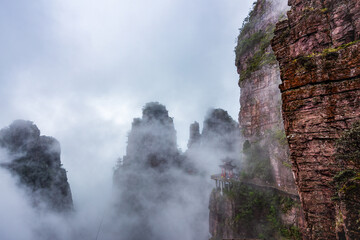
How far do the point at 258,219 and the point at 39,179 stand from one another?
38916mm

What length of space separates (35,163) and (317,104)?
44016mm

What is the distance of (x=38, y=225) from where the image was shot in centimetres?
3045

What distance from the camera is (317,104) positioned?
14.1 ft

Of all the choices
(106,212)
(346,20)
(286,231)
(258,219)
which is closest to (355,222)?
(346,20)

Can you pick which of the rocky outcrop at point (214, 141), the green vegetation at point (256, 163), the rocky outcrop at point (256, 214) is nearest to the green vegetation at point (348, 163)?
the rocky outcrop at point (256, 214)

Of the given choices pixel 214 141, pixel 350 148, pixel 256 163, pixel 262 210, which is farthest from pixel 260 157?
pixel 214 141

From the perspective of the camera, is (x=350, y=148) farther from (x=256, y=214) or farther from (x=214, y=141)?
(x=214, y=141)

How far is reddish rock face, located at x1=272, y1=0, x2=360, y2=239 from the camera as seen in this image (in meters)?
3.97

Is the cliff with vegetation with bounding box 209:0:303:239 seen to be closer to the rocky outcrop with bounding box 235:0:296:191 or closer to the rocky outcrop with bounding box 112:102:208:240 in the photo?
the rocky outcrop with bounding box 235:0:296:191

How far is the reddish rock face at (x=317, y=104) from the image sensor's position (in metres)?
3.97

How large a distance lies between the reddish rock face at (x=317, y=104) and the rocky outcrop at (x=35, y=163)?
4242 centimetres

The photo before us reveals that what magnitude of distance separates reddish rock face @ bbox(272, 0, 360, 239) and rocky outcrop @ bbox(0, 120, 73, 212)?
4242cm

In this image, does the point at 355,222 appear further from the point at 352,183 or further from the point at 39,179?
the point at 39,179

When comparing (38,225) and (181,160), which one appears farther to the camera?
(181,160)
